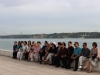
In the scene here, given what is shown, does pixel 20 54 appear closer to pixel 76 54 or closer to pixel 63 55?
pixel 63 55

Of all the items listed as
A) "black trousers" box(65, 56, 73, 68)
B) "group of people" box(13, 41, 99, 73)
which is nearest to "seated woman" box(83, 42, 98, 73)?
"group of people" box(13, 41, 99, 73)

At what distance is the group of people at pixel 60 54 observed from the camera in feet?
24.7

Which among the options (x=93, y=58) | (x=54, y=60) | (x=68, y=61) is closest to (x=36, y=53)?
(x=54, y=60)

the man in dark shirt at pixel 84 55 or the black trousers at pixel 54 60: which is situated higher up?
the man in dark shirt at pixel 84 55

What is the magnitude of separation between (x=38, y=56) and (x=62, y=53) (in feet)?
6.22

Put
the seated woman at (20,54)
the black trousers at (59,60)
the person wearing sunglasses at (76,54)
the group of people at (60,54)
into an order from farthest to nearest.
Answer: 1. the seated woman at (20,54)
2. the black trousers at (59,60)
3. the person wearing sunglasses at (76,54)
4. the group of people at (60,54)

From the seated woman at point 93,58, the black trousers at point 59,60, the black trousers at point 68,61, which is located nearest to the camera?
the seated woman at point 93,58

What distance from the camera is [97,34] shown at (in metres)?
66.6

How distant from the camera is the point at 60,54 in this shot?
8.61 m

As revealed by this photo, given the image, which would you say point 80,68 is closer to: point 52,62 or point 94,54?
point 94,54

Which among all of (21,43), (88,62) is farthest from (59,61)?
(21,43)

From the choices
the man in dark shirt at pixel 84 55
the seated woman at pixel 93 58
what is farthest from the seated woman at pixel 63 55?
the seated woman at pixel 93 58

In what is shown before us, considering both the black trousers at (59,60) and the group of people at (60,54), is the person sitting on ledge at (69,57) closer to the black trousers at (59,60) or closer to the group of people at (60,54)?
the group of people at (60,54)

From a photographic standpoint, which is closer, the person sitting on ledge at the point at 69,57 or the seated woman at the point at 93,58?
the seated woman at the point at 93,58
